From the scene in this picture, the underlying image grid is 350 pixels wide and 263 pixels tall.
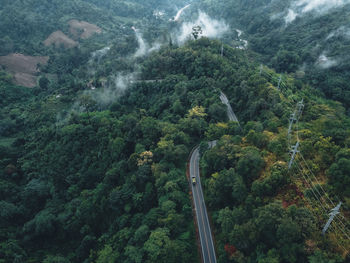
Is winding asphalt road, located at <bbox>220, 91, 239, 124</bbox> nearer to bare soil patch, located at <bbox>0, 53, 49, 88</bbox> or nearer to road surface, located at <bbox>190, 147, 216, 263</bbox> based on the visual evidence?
road surface, located at <bbox>190, 147, 216, 263</bbox>

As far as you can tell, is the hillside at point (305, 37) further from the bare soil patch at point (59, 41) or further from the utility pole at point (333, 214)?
the bare soil patch at point (59, 41)

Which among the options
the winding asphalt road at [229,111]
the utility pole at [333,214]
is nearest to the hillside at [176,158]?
the utility pole at [333,214]

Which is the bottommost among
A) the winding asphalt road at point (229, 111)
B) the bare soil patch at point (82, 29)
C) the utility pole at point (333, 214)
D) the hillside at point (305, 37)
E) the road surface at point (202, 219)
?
the utility pole at point (333, 214)

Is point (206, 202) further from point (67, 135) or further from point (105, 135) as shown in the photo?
point (67, 135)

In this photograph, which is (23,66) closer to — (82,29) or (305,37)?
(82,29)

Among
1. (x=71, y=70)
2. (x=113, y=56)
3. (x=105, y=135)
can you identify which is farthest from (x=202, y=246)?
(x=71, y=70)

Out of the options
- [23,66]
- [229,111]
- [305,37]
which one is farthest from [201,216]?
[23,66]
